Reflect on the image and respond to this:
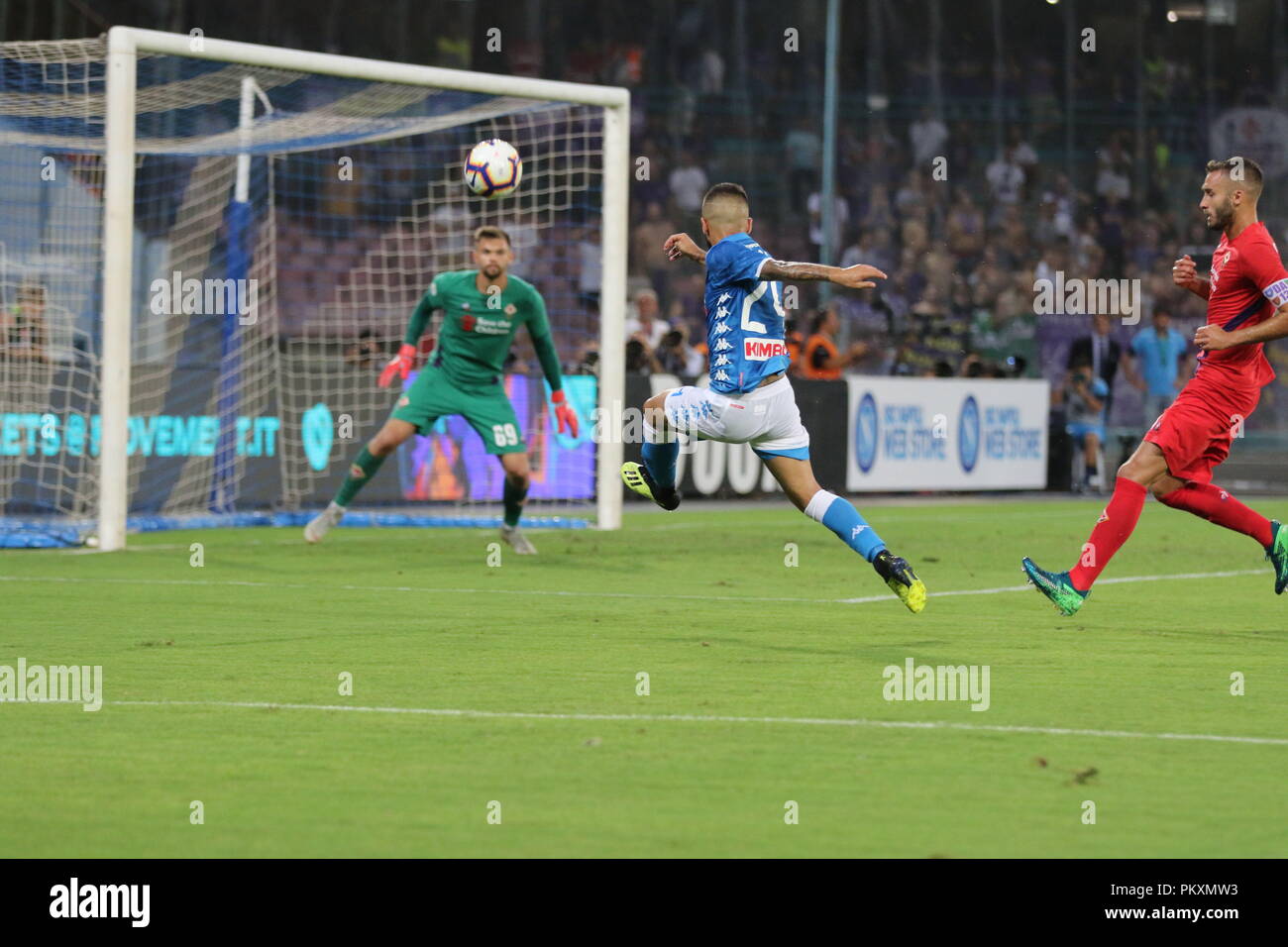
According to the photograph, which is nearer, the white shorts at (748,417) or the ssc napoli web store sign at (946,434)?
the white shorts at (748,417)

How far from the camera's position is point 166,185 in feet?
55.5

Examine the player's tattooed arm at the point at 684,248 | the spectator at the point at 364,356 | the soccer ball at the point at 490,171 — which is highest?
the soccer ball at the point at 490,171

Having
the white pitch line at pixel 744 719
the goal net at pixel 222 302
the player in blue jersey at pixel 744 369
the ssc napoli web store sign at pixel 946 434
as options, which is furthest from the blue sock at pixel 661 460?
the ssc napoli web store sign at pixel 946 434

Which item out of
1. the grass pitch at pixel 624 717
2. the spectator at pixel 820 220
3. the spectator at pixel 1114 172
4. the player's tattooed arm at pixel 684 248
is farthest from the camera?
the spectator at pixel 1114 172

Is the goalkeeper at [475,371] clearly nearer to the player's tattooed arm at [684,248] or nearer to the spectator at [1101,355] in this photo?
the player's tattooed arm at [684,248]

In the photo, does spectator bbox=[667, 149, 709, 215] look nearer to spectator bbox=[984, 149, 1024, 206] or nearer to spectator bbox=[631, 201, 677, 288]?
spectator bbox=[631, 201, 677, 288]

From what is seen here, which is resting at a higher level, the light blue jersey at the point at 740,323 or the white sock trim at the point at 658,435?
the light blue jersey at the point at 740,323

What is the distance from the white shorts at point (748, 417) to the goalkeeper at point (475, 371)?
12.8 ft

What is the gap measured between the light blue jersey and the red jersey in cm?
211

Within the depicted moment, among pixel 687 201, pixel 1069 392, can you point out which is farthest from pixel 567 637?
pixel 687 201

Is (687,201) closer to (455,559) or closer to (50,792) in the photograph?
(455,559)

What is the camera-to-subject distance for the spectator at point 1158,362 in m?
23.9

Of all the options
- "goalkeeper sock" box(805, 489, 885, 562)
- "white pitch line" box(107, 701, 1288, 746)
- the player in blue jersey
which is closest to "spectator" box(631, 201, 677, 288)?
the player in blue jersey
